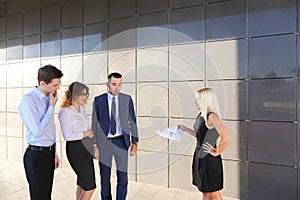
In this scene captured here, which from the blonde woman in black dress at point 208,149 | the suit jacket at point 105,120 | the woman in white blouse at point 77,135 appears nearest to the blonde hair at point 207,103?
the blonde woman in black dress at point 208,149

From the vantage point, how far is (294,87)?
2.51m

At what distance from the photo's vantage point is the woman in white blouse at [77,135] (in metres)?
2.15

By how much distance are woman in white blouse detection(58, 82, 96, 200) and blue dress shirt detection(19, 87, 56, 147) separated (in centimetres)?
28

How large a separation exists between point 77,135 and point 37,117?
46 cm

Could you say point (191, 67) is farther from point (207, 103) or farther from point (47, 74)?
point (47, 74)

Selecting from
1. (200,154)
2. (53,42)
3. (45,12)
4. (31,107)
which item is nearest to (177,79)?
(200,154)

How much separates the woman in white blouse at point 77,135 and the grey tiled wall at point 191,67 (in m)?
1.21

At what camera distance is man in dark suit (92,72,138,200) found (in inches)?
94.3

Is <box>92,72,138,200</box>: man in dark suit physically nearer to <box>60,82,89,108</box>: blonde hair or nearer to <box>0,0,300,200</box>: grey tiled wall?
<box>60,82,89,108</box>: blonde hair

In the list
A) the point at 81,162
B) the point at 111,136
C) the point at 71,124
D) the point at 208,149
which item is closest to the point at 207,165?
the point at 208,149

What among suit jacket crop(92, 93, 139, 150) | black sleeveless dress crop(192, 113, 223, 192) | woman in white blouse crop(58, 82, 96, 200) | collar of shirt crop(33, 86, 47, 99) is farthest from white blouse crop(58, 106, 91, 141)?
black sleeveless dress crop(192, 113, 223, 192)

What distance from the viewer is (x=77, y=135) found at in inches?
84.7

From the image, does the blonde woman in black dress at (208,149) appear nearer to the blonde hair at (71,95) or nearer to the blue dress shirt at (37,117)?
the blonde hair at (71,95)

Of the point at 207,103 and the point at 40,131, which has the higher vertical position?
the point at 207,103
